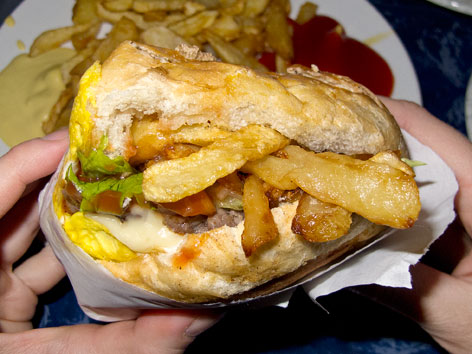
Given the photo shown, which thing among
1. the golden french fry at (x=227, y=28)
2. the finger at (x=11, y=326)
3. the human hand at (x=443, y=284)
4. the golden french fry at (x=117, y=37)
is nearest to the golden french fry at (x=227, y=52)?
the golden french fry at (x=227, y=28)

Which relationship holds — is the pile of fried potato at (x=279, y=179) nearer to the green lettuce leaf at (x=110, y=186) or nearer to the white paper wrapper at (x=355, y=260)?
the green lettuce leaf at (x=110, y=186)

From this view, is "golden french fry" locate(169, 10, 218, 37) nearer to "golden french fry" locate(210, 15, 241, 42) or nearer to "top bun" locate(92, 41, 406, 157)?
"golden french fry" locate(210, 15, 241, 42)

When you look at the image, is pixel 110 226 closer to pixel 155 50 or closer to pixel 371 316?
pixel 155 50

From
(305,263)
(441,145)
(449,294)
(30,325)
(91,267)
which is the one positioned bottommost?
(30,325)

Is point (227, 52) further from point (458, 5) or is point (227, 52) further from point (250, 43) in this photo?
point (458, 5)

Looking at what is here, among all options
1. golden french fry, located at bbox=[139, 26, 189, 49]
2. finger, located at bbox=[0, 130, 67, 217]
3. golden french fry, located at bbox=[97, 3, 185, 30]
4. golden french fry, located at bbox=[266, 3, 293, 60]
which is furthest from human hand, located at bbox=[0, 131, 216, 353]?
golden french fry, located at bbox=[266, 3, 293, 60]

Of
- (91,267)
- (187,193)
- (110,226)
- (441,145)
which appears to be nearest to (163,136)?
(187,193)

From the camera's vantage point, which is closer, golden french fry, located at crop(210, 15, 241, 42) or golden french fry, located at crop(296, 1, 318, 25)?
golden french fry, located at crop(210, 15, 241, 42)

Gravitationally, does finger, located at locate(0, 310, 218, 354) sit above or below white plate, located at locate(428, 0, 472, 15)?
below
